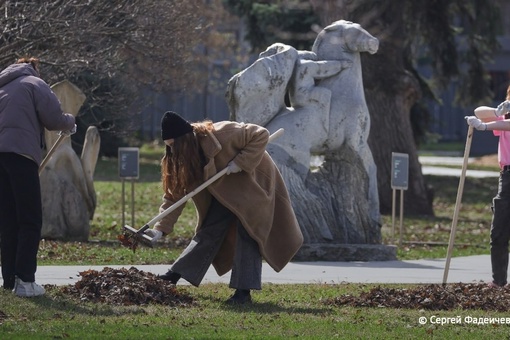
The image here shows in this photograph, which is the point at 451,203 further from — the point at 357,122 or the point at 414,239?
the point at 357,122

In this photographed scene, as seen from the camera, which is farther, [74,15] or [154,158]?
[154,158]

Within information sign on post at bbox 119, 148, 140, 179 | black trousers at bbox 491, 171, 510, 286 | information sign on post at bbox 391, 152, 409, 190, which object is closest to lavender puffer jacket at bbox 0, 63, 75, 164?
black trousers at bbox 491, 171, 510, 286

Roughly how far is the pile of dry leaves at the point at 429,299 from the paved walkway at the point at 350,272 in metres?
1.68

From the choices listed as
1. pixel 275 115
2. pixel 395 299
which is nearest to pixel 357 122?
pixel 275 115

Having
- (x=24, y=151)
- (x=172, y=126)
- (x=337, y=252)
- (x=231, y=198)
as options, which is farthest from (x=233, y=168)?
(x=337, y=252)

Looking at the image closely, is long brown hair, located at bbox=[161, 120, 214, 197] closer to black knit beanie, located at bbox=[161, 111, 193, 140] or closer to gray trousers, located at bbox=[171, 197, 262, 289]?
black knit beanie, located at bbox=[161, 111, 193, 140]

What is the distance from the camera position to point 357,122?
1469 cm

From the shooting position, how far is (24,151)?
9695 millimetres

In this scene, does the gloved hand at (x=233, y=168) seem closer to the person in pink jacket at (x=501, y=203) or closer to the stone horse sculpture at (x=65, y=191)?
the person in pink jacket at (x=501, y=203)

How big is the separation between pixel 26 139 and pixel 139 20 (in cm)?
704

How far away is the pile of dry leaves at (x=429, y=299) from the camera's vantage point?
10094 mm

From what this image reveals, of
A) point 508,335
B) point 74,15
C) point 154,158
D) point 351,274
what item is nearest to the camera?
point 508,335

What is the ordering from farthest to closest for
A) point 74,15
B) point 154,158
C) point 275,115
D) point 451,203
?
point 154,158 < point 451,203 < point 74,15 < point 275,115

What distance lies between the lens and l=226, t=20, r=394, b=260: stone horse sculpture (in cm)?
1430
